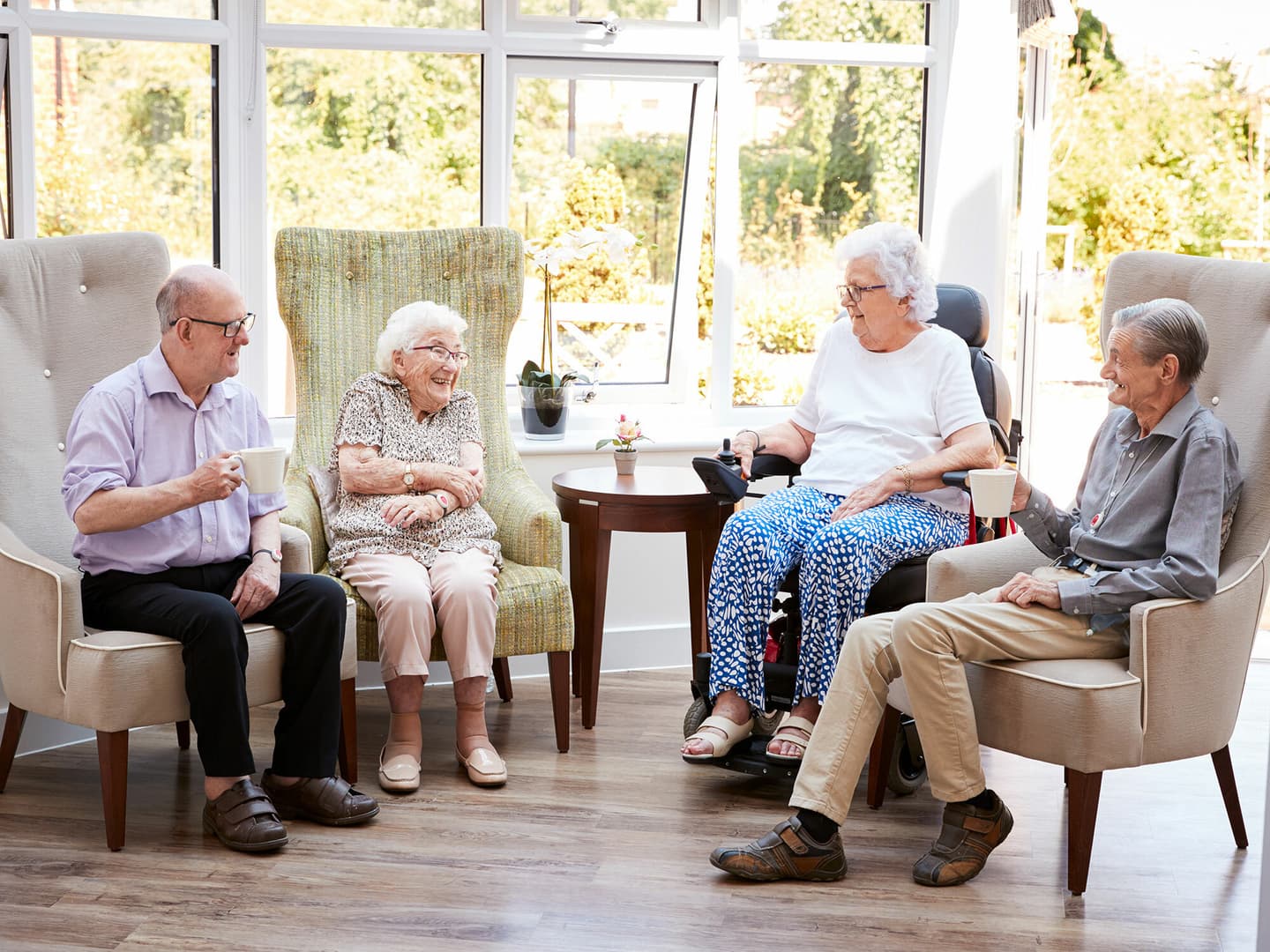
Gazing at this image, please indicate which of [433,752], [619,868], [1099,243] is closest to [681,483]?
[433,752]

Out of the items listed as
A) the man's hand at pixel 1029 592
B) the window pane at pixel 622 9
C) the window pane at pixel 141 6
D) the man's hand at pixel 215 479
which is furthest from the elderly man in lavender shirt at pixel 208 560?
the window pane at pixel 622 9

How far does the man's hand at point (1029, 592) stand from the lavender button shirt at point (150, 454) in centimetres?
153

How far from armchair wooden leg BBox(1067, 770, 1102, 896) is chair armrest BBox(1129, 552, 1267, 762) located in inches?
5.0

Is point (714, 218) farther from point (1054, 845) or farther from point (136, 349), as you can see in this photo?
point (1054, 845)

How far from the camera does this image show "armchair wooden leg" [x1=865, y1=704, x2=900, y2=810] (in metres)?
2.86

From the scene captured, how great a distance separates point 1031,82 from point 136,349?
10.1 feet

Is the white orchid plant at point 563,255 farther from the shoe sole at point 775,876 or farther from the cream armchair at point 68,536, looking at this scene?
the shoe sole at point 775,876

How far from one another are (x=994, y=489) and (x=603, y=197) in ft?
6.92

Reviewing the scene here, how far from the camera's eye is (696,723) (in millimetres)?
3074

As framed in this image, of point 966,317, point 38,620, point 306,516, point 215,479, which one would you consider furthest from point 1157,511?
point 38,620

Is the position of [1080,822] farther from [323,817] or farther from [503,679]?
[503,679]

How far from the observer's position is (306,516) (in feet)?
10.4

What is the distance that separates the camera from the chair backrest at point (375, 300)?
11.3 ft

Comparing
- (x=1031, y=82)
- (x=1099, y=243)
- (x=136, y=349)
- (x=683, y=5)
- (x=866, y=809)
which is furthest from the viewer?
(x=1099, y=243)
